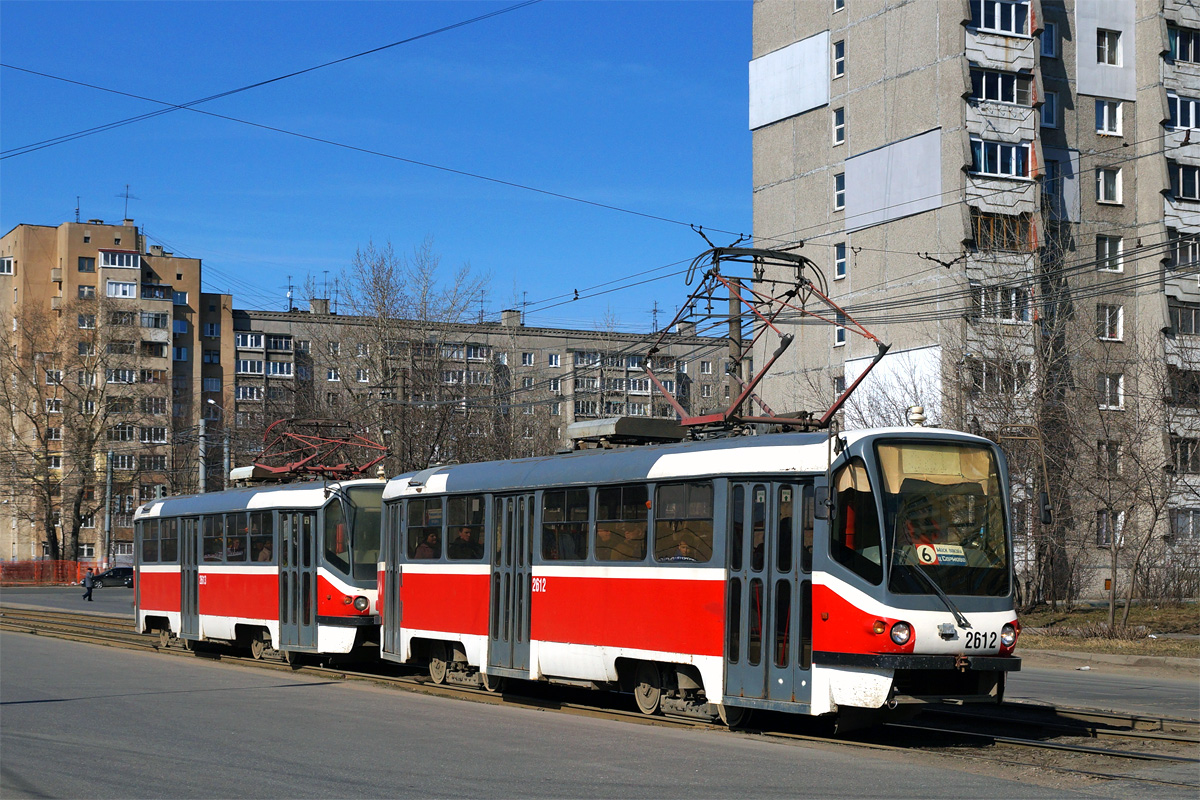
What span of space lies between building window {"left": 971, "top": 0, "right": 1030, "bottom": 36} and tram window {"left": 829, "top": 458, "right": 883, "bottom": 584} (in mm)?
39154

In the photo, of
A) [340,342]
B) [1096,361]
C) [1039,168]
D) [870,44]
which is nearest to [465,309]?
[340,342]

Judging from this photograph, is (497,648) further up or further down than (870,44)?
further down

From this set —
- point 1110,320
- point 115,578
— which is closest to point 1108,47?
point 1110,320

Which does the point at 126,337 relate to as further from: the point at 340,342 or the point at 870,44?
the point at 870,44

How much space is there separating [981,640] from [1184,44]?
1882 inches

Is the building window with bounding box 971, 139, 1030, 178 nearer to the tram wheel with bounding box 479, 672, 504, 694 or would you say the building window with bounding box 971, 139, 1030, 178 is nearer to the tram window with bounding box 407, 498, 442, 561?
the tram window with bounding box 407, 498, 442, 561

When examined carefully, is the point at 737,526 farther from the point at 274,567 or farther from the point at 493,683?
the point at 274,567

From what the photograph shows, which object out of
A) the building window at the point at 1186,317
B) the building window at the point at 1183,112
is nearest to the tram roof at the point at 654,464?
the building window at the point at 1186,317

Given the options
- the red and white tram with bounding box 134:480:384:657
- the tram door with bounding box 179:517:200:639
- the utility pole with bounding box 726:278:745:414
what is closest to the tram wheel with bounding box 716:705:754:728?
the red and white tram with bounding box 134:480:384:657

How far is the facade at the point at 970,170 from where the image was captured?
151ft

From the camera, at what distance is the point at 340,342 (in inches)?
2080

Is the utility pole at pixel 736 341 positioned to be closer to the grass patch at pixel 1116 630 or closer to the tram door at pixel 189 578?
the grass patch at pixel 1116 630

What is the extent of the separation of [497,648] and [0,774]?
23.5 feet

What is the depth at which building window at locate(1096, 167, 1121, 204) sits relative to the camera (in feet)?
169
